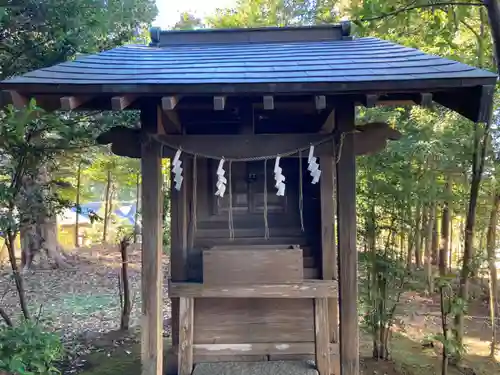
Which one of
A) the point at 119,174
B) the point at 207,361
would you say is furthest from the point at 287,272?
the point at 119,174

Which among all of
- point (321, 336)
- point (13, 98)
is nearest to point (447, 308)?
point (321, 336)

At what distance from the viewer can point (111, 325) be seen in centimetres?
702

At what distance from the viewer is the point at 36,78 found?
2787 millimetres

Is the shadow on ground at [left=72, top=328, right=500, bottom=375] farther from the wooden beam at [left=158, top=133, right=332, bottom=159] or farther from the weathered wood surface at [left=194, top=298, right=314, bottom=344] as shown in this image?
the wooden beam at [left=158, top=133, right=332, bottom=159]

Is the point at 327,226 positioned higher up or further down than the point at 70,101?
further down

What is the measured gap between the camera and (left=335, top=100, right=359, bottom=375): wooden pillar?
10.9 ft

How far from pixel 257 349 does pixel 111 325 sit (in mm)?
3902

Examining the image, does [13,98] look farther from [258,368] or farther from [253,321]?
[258,368]

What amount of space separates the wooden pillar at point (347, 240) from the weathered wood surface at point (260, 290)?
35 cm

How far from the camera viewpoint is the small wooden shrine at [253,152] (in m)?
2.81

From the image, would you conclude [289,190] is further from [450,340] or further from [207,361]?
[450,340]

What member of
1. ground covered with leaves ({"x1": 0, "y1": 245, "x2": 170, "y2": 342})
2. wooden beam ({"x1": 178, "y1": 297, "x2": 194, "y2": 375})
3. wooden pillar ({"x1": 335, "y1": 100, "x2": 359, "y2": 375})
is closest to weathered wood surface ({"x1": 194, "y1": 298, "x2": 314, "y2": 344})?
wooden beam ({"x1": 178, "y1": 297, "x2": 194, "y2": 375})

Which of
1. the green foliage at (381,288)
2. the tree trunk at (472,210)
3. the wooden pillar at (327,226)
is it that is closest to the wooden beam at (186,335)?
the wooden pillar at (327,226)

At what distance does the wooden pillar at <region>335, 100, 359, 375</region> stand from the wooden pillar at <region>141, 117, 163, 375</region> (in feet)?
4.72
